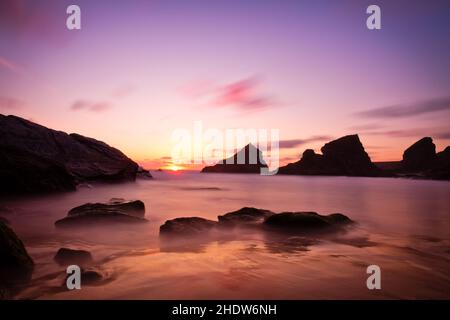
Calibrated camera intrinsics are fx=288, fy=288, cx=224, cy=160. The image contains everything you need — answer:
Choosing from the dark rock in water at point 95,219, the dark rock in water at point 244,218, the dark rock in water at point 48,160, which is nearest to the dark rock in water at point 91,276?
the dark rock in water at point 95,219

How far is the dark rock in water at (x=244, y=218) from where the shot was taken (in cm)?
963

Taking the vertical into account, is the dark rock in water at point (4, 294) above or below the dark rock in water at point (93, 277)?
above

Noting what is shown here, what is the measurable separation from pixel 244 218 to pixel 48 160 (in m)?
15.2

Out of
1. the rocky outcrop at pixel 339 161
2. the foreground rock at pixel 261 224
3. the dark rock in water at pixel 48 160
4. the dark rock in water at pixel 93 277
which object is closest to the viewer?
the dark rock in water at pixel 93 277

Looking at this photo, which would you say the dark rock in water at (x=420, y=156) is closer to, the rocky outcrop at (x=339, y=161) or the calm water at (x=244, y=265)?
the rocky outcrop at (x=339, y=161)

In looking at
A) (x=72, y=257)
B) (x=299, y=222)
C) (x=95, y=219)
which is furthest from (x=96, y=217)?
(x=299, y=222)

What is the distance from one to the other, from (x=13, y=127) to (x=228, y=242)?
22477 mm

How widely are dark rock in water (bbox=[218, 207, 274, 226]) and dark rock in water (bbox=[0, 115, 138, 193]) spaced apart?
1406 centimetres

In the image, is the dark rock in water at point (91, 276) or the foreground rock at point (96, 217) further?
the foreground rock at point (96, 217)

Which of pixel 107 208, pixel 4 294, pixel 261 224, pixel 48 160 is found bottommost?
pixel 261 224

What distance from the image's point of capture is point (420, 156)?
186250 mm

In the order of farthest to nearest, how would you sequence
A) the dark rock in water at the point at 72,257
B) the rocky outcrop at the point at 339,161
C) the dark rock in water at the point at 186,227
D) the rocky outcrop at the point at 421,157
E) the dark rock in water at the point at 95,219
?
the rocky outcrop at the point at 421,157, the rocky outcrop at the point at 339,161, the dark rock in water at the point at 95,219, the dark rock in water at the point at 186,227, the dark rock in water at the point at 72,257

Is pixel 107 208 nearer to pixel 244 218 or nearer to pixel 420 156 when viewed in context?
pixel 244 218

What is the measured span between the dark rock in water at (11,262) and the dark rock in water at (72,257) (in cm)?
55
